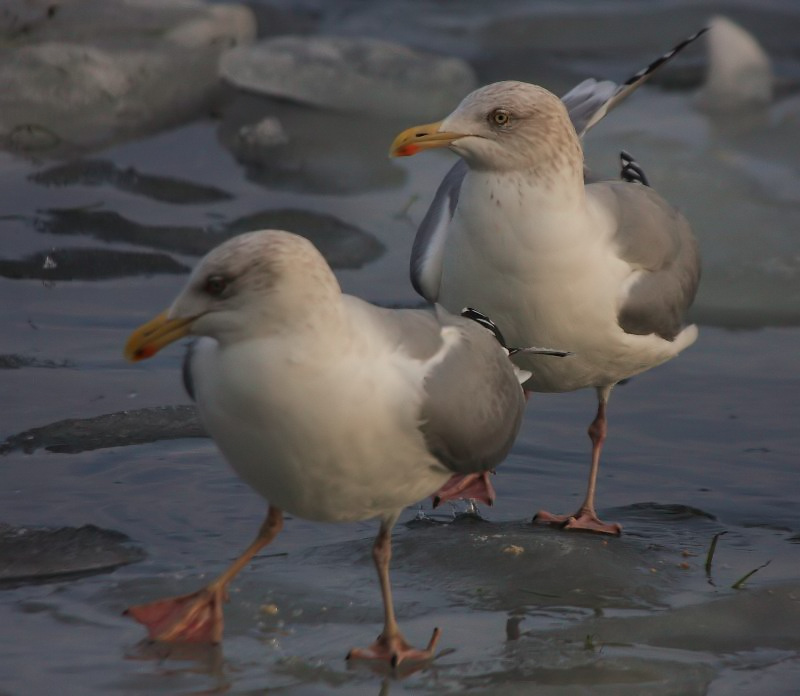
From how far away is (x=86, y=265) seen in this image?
22.3ft

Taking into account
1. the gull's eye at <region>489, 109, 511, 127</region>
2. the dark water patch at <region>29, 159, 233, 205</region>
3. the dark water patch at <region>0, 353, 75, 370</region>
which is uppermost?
the gull's eye at <region>489, 109, 511, 127</region>

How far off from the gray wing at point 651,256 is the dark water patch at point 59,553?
1.69 m

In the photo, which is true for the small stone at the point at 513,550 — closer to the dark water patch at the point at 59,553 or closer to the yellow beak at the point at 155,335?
the dark water patch at the point at 59,553

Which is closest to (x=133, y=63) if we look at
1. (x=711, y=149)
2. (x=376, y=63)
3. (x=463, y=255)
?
(x=376, y=63)

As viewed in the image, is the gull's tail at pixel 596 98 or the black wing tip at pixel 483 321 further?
the gull's tail at pixel 596 98

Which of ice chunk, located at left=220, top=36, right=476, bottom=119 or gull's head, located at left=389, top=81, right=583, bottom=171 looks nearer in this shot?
gull's head, located at left=389, top=81, right=583, bottom=171

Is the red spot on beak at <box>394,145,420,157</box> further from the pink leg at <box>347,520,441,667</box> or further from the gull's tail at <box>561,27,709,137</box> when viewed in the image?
the pink leg at <box>347,520,441,667</box>

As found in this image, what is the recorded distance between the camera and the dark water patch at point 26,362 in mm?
5730

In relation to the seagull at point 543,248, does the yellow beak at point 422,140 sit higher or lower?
higher

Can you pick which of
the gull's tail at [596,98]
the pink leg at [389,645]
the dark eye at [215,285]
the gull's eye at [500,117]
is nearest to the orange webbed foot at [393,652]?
the pink leg at [389,645]

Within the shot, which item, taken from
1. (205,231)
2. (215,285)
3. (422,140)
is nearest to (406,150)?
(422,140)

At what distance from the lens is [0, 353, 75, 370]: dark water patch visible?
5730mm

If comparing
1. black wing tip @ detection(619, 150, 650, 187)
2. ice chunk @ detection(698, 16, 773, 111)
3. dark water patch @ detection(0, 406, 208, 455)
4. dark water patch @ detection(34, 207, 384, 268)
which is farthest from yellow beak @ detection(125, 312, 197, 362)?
ice chunk @ detection(698, 16, 773, 111)

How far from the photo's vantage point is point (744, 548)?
4.66 metres
